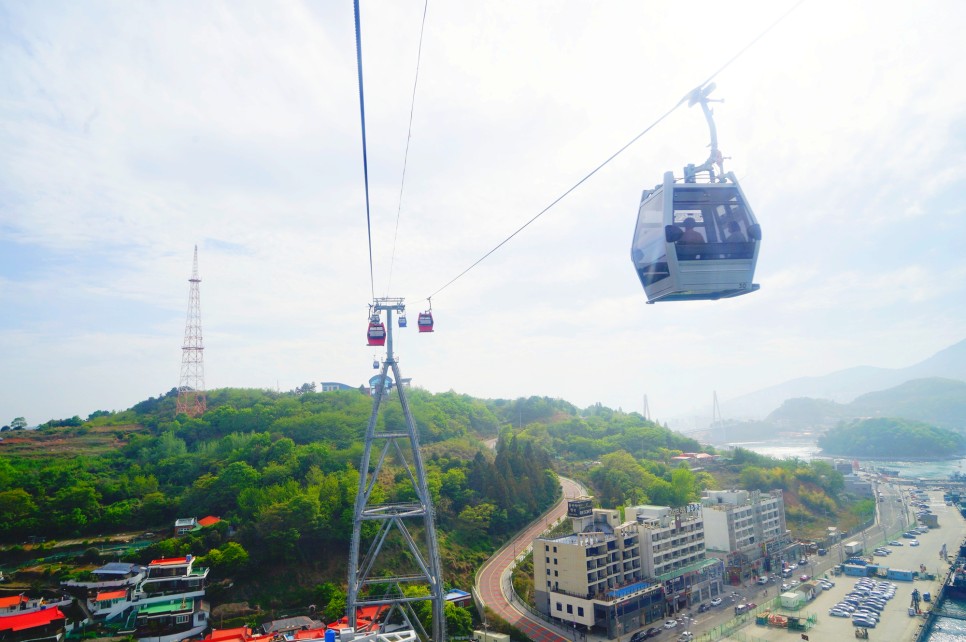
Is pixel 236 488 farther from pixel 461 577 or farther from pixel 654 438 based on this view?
pixel 654 438

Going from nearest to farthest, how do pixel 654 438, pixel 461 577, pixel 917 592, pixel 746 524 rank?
pixel 461 577, pixel 917 592, pixel 746 524, pixel 654 438

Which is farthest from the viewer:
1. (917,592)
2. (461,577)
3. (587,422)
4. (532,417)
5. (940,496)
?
(532,417)

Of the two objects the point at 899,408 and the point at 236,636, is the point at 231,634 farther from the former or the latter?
the point at 899,408

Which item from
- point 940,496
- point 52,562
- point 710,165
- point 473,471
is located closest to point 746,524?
point 473,471

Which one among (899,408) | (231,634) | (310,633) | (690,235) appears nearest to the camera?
(690,235)

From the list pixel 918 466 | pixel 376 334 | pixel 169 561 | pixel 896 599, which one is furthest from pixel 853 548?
pixel 918 466

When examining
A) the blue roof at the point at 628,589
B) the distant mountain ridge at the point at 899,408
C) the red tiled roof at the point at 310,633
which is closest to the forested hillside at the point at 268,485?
the red tiled roof at the point at 310,633

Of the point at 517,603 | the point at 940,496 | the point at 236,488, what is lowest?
the point at 940,496

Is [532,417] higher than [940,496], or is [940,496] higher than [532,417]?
[532,417]

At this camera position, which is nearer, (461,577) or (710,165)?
(710,165)
